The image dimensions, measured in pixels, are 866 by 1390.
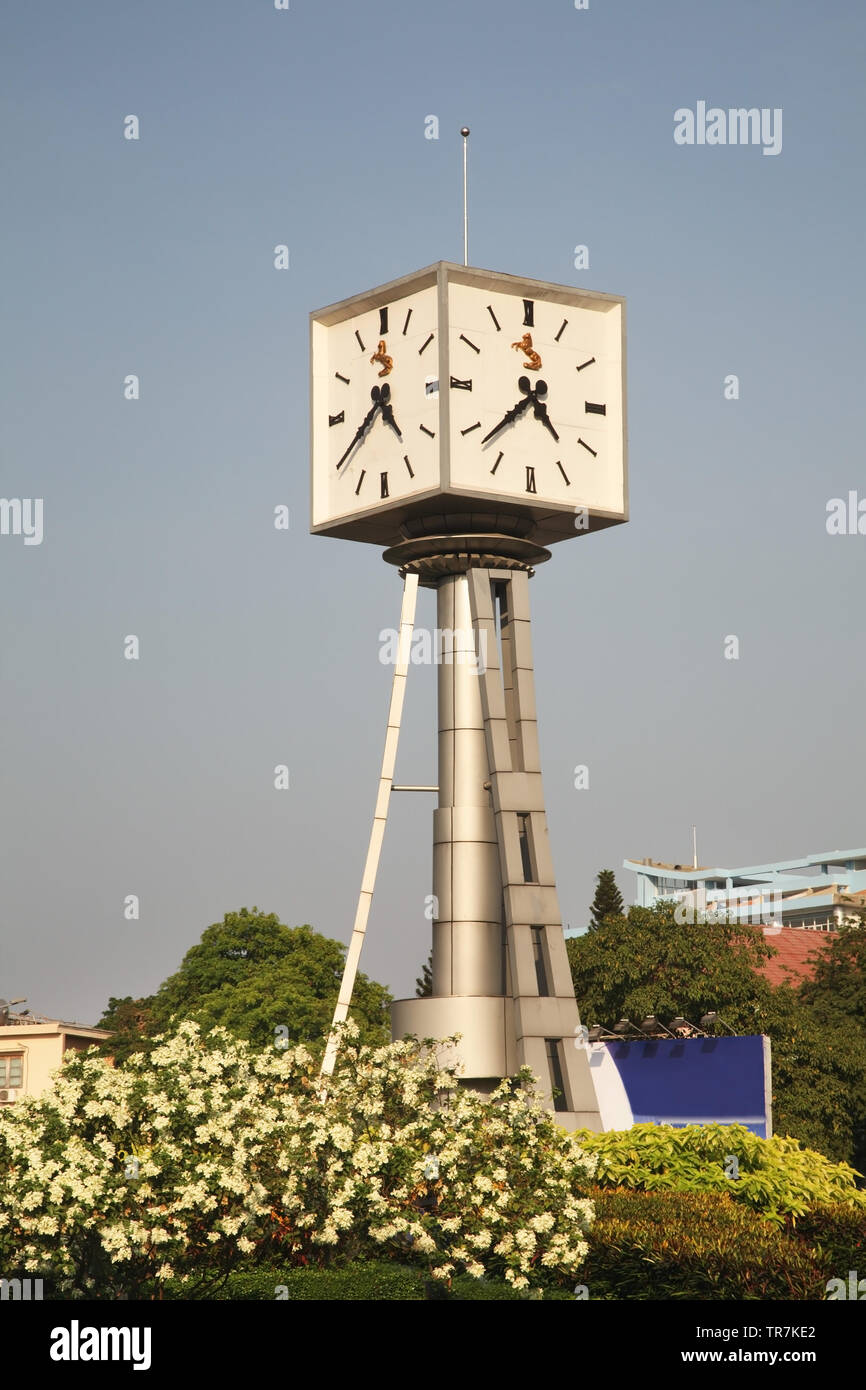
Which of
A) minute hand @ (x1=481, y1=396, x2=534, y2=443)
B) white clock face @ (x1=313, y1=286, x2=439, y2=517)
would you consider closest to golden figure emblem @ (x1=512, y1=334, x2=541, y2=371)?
minute hand @ (x1=481, y1=396, x2=534, y2=443)

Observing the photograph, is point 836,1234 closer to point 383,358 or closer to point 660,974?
point 383,358

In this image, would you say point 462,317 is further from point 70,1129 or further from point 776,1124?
point 776,1124

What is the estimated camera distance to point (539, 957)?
37719mm

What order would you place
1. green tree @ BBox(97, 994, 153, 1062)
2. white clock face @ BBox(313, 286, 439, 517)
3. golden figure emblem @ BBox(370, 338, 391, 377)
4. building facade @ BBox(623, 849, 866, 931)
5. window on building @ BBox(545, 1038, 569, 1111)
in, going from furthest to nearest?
building facade @ BBox(623, 849, 866, 931) → green tree @ BBox(97, 994, 153, 1062) → golden figure emblem @ BBox(370, 338, 391, 377) → white clock face @ BBox(313, 286, 439, 517) → window on building @ BBox(545, 1038, 569, 1111)

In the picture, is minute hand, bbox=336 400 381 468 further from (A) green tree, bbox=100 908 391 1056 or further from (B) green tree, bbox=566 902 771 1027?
(A) green tree, bbox=100 908 391 1056

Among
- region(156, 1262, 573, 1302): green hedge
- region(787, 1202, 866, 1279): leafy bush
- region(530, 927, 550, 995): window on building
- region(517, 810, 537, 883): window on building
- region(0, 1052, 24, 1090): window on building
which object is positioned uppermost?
region(517, 810, 537, 883): window on building

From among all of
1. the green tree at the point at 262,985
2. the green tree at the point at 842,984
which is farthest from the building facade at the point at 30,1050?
the green tree at the point at 842,984

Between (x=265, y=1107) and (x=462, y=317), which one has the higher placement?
(x=462, y=317)

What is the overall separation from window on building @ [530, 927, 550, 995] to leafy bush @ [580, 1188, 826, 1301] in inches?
381

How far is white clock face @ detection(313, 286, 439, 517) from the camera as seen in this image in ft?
123

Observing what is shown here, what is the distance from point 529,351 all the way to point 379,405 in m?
3.16

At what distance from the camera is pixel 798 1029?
195 feet
